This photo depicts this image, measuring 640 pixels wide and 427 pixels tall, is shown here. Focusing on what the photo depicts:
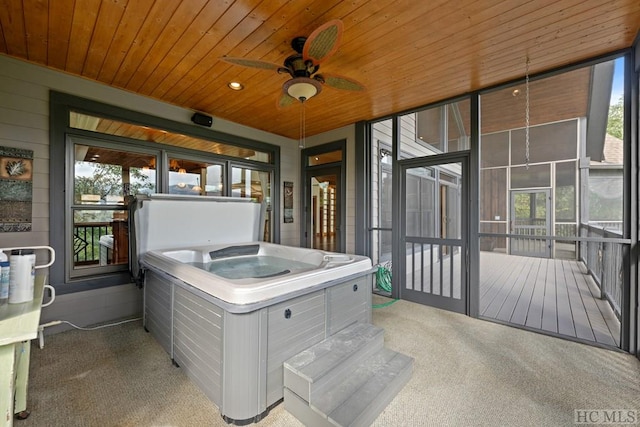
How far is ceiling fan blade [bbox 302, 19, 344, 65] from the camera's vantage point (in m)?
1.63

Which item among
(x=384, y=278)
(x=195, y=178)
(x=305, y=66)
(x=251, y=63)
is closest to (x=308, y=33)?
(x=305, y=66)

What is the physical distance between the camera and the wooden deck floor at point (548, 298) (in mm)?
2787

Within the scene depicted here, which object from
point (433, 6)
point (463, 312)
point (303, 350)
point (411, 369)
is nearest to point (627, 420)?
point (411, 369)

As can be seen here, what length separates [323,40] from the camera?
5.77 ft

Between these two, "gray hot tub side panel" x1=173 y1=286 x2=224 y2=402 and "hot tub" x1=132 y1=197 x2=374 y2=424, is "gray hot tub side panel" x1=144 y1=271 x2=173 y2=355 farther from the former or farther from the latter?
"gray hot tub side panel" x1=173 y1=286 x2=224 y2=402

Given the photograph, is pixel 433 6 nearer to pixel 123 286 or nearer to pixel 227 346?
pixel 227 346

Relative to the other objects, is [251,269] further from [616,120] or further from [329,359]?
[616,120]

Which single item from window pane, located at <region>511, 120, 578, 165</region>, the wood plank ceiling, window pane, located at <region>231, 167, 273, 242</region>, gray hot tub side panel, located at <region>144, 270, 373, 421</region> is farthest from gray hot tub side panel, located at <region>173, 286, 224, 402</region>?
window pane, located at <region>511, 120, 578, 165</region>

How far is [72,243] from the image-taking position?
2854 millimetres

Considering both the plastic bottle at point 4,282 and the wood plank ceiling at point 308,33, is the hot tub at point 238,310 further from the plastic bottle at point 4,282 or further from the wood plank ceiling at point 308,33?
the wood plank ceiling at point 308,33

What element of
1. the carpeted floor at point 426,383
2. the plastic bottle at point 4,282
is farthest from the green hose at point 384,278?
the plastic bottle at point 4,282

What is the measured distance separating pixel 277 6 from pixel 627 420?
330 centimetres
